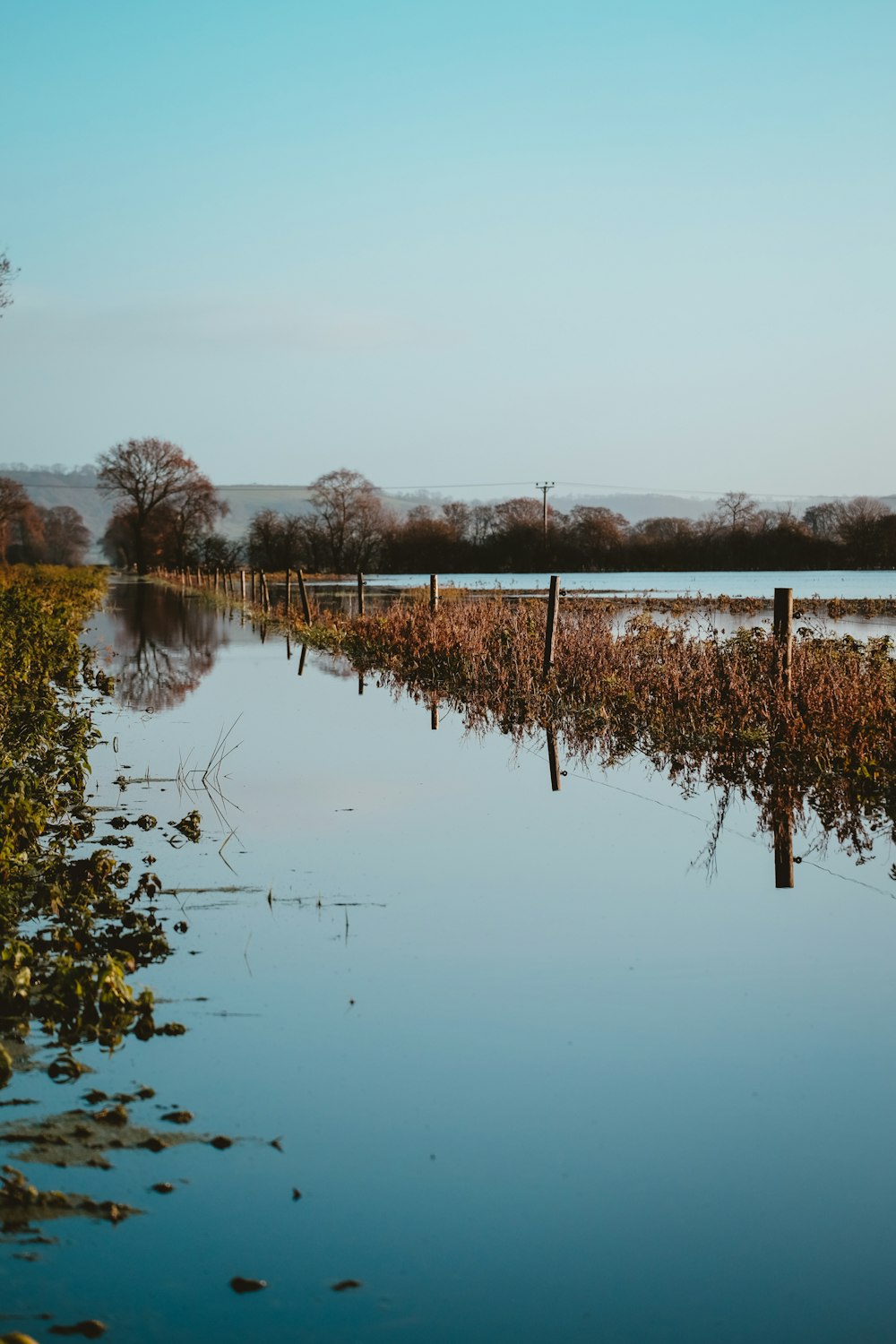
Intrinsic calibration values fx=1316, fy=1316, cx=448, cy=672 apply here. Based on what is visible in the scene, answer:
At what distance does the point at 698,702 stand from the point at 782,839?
6112 mm

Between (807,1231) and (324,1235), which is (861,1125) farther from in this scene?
(324,1235)

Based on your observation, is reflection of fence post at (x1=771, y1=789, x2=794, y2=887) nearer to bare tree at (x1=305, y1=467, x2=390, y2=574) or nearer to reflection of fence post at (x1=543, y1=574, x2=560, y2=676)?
reflection of fence post at (x1=543, y1=574, x2=560, y2=676)

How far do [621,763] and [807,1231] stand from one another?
31.6 feet

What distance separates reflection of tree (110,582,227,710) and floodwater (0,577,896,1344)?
10.6 metres

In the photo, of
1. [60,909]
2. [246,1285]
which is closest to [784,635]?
[60,909]

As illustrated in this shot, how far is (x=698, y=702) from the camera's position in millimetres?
16000

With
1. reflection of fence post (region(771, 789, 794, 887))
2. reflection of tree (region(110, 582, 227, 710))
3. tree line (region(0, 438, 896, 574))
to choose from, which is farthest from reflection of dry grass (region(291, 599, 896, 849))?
tree line (region(0, 438, 896, 574))

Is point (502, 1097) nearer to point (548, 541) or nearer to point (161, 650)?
point (161, 650)

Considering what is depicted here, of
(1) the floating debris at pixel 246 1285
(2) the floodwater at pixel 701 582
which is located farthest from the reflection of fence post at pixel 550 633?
(2) the floodwater at pixel 701 582

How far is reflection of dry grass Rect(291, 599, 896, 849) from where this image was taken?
12.2 meters

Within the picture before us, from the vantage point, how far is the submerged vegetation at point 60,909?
5.60 metres

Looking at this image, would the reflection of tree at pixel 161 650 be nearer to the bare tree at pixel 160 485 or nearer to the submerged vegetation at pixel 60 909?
the submerged vegetation at pixel 60 909

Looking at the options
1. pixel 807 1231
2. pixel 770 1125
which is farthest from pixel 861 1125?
pixel 807 1231

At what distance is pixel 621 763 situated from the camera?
13.6m
